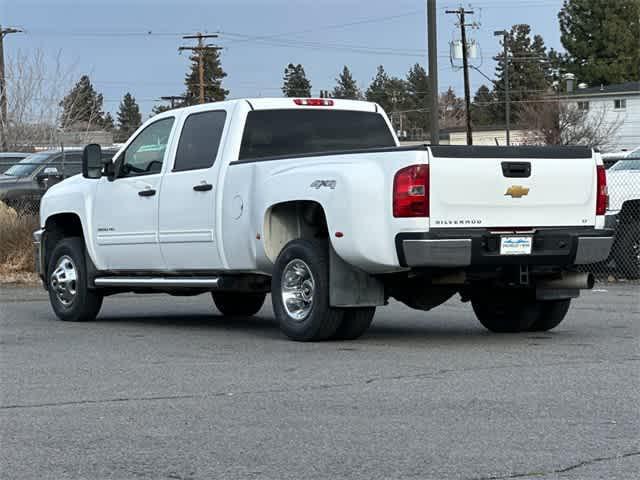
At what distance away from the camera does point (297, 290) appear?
11234mm

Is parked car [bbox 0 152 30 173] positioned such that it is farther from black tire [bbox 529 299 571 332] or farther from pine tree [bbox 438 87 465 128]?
pine tree [bbox 438 87 465 128]

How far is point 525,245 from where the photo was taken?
10.7 meters

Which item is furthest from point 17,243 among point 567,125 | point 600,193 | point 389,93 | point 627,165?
point 389,93

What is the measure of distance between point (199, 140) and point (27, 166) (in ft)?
60.5

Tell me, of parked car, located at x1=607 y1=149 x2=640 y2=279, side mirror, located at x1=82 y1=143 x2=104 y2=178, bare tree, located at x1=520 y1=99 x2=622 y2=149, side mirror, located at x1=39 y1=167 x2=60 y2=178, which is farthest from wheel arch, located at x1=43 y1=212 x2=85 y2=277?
bare tree, located at x1=520 y1=99 x2=622 y2=149

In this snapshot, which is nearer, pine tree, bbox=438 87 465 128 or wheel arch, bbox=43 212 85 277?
wheel arch, bbox=43 212 85 277

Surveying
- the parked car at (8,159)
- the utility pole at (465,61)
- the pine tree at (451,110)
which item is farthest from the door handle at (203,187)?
the pine tree at (451,110)

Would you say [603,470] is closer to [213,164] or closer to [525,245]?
[525,245]

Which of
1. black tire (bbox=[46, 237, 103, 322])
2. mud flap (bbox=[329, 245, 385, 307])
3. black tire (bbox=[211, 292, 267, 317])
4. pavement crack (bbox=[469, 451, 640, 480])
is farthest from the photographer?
black tire (bbox=[211, 292, 267, 317])

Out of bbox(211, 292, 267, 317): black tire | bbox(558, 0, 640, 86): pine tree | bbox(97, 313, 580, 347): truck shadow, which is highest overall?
bbox(558, 0, 640, 86): pine tree

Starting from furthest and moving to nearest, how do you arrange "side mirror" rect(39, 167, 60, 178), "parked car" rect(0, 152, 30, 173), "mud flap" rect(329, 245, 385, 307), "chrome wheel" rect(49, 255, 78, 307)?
"parked car" rect(0, 152, 30, 173) → "side mirror" rect(39, 167, 60, 178) → "chrome wheel" rect(49, 255, 78, 307) → "mud flap" rect(329, 245, 385, 307)

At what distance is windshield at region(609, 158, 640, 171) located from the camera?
19.9m

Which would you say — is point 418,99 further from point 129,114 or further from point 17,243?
point 17,243

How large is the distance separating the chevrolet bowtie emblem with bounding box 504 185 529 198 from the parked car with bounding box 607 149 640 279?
8011mm
